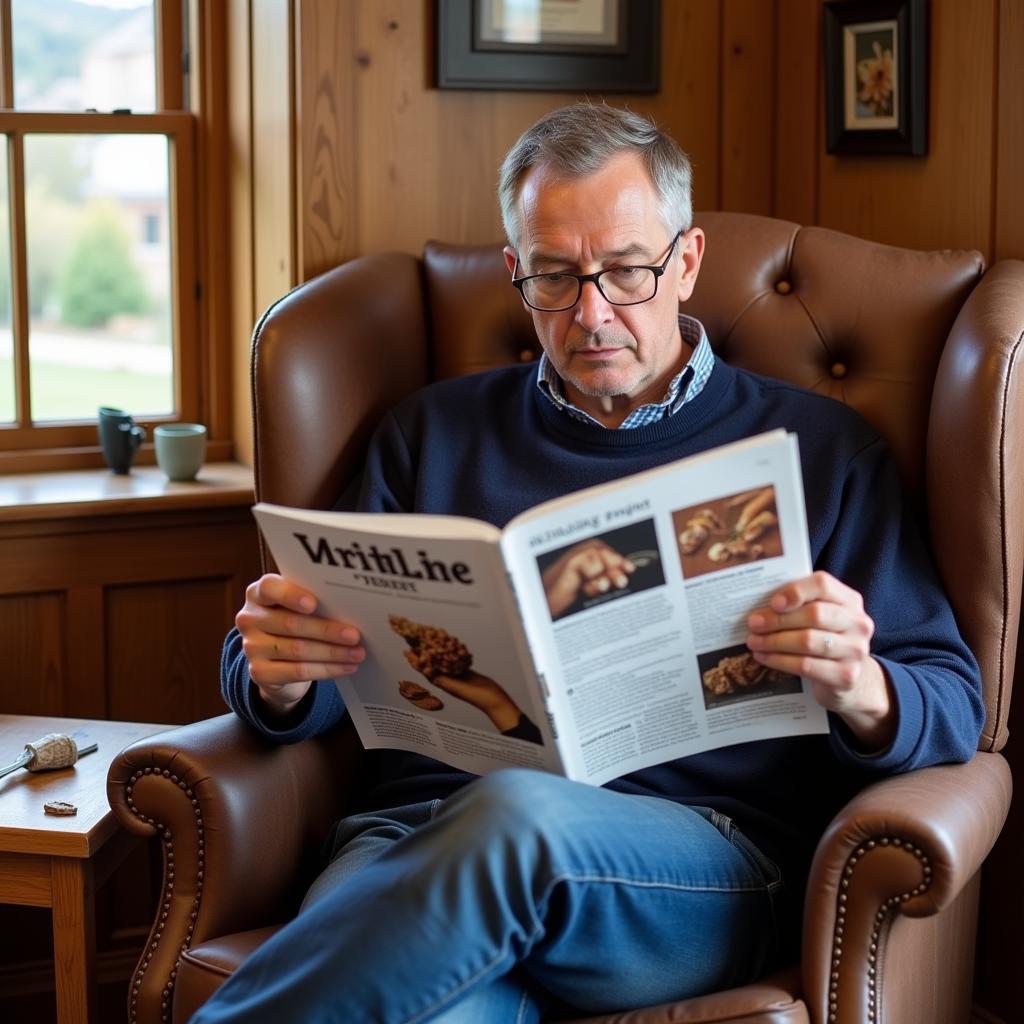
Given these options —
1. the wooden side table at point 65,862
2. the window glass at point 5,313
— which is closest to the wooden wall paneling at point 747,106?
the window glass at point 5,313

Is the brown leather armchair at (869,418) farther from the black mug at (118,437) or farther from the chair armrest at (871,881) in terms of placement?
the black mug at (118,437)

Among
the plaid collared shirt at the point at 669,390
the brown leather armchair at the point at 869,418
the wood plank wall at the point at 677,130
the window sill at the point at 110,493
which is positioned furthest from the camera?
the window sill at the point at 110,493

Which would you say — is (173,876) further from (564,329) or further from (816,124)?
(816,124)

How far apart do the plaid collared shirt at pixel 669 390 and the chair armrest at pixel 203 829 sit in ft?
1.77

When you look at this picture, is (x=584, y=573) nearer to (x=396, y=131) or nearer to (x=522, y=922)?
(x=522, y=922)

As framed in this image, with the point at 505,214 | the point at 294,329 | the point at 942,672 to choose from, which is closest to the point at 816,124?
the point at 505,214

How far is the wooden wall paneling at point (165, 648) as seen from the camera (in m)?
2.21

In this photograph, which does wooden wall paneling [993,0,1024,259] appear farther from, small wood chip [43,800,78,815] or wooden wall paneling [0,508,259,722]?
small wood chip [43,800,78,815]

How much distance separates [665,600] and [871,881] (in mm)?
320

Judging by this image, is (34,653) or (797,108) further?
(797,108)

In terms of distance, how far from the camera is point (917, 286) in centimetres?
184

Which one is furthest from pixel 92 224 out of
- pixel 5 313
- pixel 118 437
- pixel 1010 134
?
pixel 1010 134

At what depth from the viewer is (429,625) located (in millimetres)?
1347

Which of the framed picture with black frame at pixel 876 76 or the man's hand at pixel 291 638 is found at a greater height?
the framed picture with black frame at pixel 876 76
